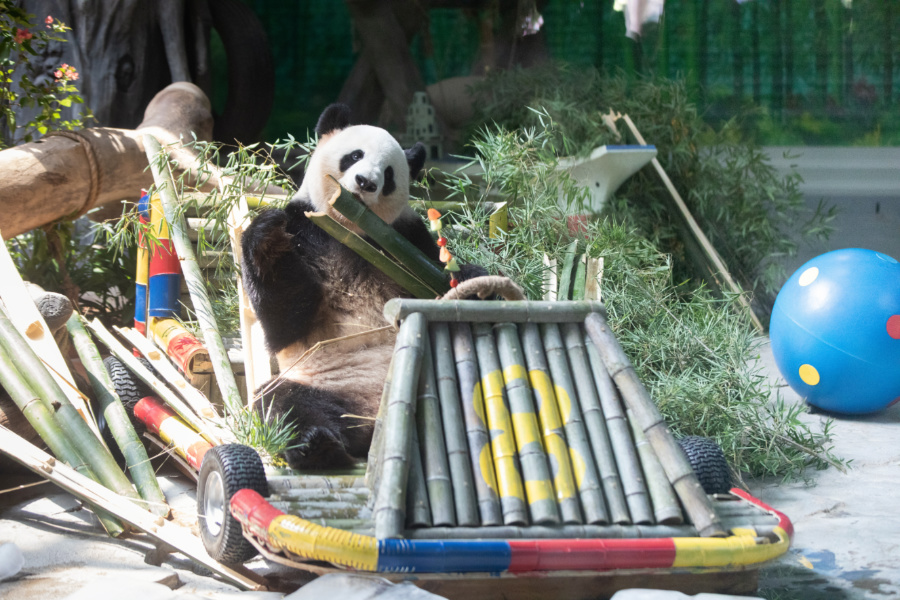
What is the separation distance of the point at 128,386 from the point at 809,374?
2.28 meters

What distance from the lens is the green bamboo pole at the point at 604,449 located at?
1257 millimetres

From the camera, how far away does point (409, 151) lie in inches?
78.0

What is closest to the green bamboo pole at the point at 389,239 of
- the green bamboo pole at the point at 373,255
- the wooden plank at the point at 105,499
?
the green bamboo pole at the point at 373,255

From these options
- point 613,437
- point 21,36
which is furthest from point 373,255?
point 21,36

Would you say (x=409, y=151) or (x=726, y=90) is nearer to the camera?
(x=409, y=151)

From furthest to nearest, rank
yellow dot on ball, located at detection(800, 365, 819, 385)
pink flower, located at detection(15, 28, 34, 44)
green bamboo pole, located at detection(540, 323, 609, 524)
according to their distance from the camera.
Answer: pink flower, located at detection(15, 28, 34, 44)
yellow dot on ball, located at detection(800, 365, 819, 385)
green bamboo pole, located at detection(540, 323, 609, 524)

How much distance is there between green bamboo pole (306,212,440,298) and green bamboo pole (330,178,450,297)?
23 millimetres

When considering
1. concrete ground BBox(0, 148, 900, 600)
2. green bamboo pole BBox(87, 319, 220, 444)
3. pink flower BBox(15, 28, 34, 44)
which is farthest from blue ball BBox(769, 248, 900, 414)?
pink flower BBox(15, 28, 34, 44)

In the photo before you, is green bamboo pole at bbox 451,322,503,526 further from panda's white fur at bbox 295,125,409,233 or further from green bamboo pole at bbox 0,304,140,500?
green bamboo pole at bbox 0,304,140,500

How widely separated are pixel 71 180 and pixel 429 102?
2335 millimetres

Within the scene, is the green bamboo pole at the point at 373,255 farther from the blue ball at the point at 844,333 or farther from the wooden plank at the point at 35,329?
the blue ball at the point at 844,333

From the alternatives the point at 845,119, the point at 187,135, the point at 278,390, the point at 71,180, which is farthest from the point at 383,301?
the point at 845,119

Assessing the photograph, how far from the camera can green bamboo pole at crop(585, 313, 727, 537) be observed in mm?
1246

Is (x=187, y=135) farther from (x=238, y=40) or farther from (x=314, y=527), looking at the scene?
(x=314, y=527)
